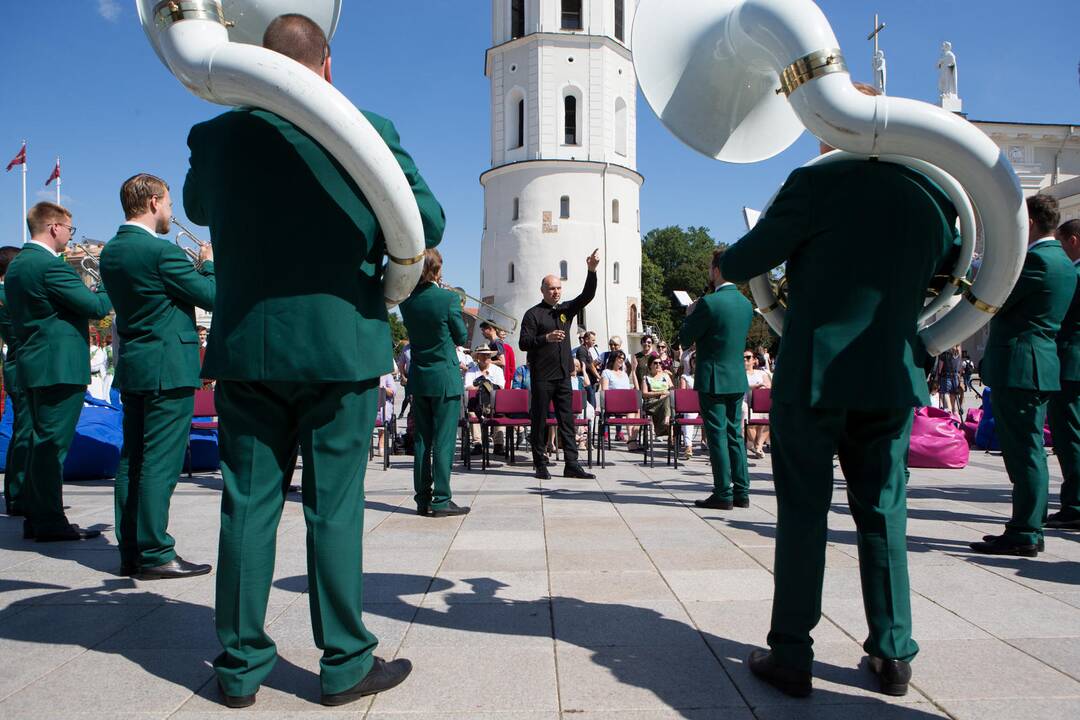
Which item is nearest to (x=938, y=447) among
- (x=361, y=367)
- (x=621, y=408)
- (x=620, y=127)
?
(x=621, y=408)

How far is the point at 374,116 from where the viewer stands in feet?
9.30

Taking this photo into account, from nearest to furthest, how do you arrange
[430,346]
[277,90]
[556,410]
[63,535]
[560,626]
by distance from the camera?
1. [277,90]
2. [560,626]
3. [63,535]
4. [430,346]
5. [556,410]

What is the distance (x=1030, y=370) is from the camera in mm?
5168

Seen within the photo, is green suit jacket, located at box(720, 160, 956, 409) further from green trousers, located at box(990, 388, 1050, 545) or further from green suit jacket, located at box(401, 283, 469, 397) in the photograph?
green suit jacket, located at box(401, 283, 469, 397)

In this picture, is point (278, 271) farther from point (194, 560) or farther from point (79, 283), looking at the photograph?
point (79, 283)

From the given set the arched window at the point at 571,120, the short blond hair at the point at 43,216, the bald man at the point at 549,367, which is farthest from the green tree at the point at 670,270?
the short blond hair at the point at 43,216

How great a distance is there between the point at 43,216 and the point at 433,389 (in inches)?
119

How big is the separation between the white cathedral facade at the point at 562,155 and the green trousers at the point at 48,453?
36.3m

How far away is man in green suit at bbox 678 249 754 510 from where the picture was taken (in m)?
7.08

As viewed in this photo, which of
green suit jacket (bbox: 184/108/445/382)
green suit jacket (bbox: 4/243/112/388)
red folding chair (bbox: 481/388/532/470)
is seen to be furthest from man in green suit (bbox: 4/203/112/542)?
red folding chair (bbox: 481/388/532/470)

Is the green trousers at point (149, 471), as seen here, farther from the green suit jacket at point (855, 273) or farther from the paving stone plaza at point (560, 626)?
the green suit jacket at point (855, 273)

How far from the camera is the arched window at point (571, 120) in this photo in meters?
43.1

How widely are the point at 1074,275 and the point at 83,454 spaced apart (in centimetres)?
924

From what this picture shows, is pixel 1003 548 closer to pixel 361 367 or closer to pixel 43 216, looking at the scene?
pixel 361 367
